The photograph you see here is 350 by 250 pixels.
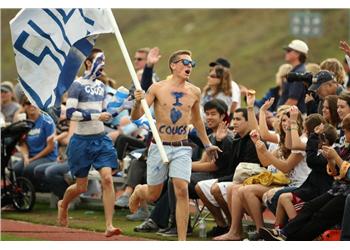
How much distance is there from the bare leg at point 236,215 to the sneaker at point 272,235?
1.06 metres

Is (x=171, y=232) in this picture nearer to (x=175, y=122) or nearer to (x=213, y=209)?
(x=213, y=209)

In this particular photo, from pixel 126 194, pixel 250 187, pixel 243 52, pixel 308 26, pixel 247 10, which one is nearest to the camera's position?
pixel 250 187

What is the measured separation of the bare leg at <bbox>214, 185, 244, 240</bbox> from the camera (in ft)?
51.8

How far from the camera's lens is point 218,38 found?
50594 millimetres

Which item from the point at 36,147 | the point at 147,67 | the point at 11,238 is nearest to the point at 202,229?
the point at 11,238

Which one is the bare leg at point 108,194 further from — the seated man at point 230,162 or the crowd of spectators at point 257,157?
the seated man at point 230,162

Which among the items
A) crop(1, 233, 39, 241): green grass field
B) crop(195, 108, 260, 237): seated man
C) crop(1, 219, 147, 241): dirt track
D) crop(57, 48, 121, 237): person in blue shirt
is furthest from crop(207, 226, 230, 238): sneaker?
crop(1, 233, 39, 241): green grass field

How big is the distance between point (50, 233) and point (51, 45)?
2392 mm

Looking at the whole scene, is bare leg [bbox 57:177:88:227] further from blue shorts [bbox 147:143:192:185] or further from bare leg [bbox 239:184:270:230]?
bare leg [bbox 239:184:270:230]

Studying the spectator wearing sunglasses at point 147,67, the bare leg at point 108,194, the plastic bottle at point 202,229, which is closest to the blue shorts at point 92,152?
the bare leg at point 108,194

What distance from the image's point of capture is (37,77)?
1596cm
